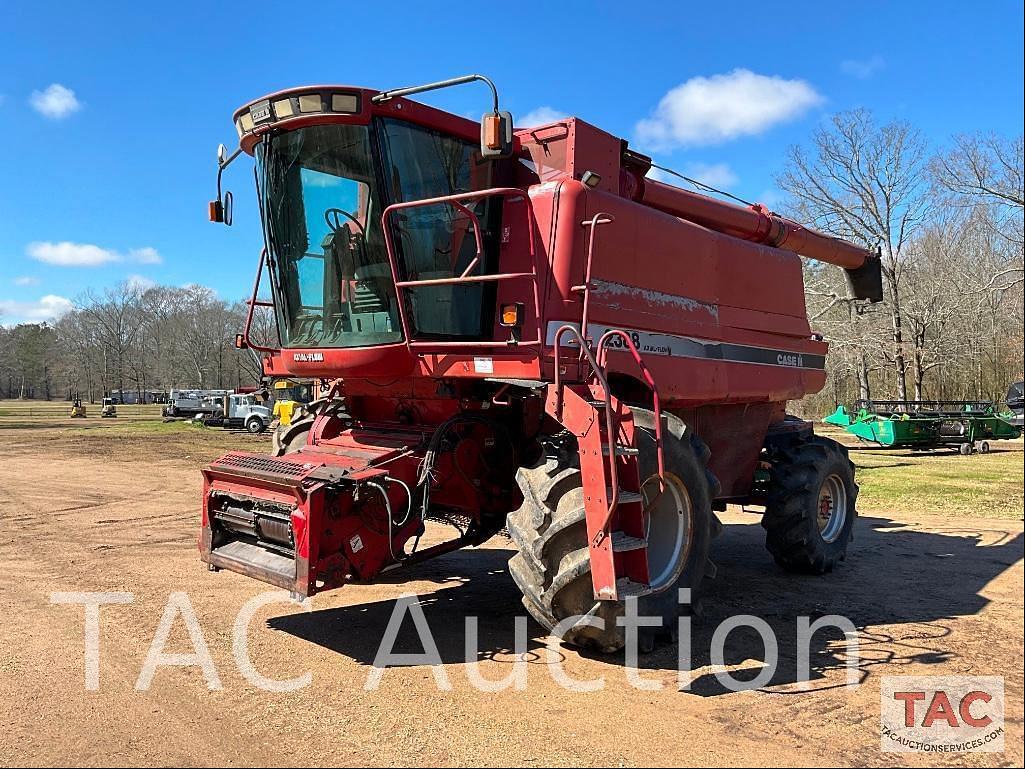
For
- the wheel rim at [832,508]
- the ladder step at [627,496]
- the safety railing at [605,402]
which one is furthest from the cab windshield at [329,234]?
the wheel rim at [832,508]

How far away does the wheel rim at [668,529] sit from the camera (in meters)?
5.34

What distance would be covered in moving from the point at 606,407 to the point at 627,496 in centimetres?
56

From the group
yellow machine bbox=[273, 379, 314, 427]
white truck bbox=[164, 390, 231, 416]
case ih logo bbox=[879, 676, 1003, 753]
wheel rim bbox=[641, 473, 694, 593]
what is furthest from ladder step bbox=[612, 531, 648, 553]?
white truck bbox=[164, 390, 231, 416]

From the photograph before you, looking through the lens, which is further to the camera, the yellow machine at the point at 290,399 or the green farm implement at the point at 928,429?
the green farm implement at the point at 928,429

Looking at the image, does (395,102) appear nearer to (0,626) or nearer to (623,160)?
(623,160)

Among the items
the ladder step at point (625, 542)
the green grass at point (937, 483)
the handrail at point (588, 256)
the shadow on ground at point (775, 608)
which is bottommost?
the green grass at point (937, 483)

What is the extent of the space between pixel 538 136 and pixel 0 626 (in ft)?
17.2

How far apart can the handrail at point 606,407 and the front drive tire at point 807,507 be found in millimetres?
3122

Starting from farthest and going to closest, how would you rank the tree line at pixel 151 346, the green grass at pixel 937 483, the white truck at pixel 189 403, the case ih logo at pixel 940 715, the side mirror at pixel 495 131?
the tree line at pixel 151 346 < the white truck at pixel 189 403 < the green grass at pixel 937 483 < the side mirror at pixel 495 131 < the case ih logo at pixel 940 715

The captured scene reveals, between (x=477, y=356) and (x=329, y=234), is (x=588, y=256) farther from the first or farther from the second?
(x=329, y=234)

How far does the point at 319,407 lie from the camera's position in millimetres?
6910

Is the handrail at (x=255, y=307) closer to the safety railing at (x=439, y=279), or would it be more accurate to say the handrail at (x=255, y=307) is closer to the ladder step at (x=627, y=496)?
A: the safety railing at (x=439, y=279)

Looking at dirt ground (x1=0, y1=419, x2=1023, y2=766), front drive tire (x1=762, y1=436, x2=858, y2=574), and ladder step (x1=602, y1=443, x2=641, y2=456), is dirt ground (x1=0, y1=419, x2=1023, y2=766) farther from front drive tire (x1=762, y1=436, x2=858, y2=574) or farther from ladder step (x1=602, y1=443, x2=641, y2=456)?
ladder step (x1=602, y1=443, x2=641, y2=456)

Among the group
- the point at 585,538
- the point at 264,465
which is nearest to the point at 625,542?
the point at 585,538
